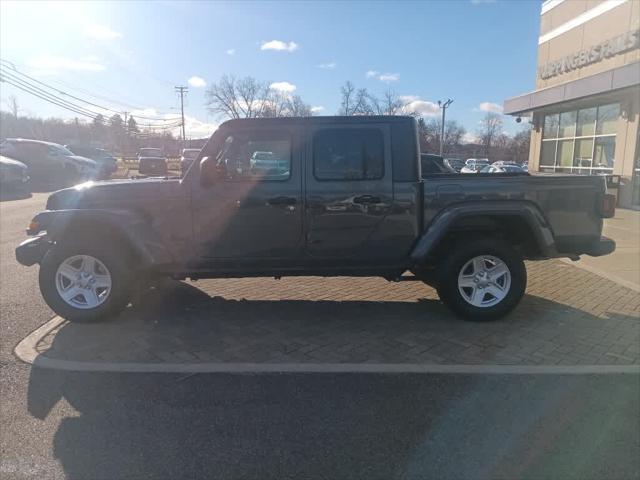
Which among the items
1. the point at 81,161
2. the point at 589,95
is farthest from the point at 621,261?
the point at 81,161

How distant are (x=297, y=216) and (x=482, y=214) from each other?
6.00 feet

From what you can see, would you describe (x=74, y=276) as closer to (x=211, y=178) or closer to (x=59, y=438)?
(x=211, y=178)

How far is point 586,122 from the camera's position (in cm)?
1802

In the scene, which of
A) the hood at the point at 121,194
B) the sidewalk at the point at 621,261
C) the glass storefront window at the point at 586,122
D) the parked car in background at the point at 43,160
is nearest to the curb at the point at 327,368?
the hood at the point at 121,194

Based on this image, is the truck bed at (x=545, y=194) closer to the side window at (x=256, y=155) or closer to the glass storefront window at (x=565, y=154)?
the side window at (x=256, y=155)

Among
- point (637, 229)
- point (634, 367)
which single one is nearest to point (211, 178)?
point (634, 367)

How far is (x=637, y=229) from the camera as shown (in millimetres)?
10867

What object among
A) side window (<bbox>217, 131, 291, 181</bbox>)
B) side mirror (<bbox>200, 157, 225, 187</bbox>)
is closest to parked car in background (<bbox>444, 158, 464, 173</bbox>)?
side window (<bbox>217, 131, 291, 181</bbox>)

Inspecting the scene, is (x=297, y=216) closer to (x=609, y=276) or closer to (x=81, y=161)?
(x=609, y=276)

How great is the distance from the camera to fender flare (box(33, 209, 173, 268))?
459 cm

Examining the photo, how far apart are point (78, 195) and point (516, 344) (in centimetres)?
449

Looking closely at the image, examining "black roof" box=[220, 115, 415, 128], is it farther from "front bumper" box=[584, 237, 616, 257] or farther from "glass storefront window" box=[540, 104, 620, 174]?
"glass storefront window" box=[540, 104, 620, 174]

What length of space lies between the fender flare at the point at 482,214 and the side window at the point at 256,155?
1.55 meters

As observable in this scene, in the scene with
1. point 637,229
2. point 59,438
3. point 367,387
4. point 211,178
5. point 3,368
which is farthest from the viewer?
point 637,229
